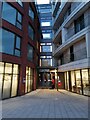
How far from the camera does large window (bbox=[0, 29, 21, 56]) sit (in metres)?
13.5

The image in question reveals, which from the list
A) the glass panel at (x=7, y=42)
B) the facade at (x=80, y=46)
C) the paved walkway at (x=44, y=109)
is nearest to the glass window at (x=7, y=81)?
the glass panel at (x=7, y=42)

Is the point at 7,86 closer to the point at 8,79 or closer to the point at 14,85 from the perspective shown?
the point at 8,79

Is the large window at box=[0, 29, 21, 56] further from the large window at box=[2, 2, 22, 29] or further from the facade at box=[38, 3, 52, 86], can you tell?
the facade at box=[38, 3, 52, 86]

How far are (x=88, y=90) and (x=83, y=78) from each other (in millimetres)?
1456

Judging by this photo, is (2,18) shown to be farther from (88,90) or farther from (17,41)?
(88,90)

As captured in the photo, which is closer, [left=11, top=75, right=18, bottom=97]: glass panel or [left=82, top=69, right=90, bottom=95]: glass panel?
[left=11, top=75, right=18, bottom=97]: glass panel

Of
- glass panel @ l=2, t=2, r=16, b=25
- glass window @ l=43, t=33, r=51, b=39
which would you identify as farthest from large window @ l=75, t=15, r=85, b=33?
glass window @ l=43, t=33, r=51, b=39

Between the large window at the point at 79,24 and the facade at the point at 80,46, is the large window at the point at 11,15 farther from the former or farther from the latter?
the large window at the point at 79,24

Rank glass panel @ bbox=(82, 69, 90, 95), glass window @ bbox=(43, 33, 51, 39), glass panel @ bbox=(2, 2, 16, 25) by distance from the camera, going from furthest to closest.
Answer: glass window @ bbox=(43, 33, 51, 39) < glass panel @ bbox=(82, 69, 90, 95) < glass panel @ bbox=(2, 2, 16, 25)

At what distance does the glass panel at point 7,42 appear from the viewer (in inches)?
529

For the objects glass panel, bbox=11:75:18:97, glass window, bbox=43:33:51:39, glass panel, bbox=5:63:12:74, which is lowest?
glass panel, bbox=11:75:18:97

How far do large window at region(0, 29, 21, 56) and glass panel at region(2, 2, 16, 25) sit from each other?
1283 millimetres

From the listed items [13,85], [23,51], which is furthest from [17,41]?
[13,85]

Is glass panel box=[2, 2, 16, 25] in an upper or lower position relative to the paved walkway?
upper
